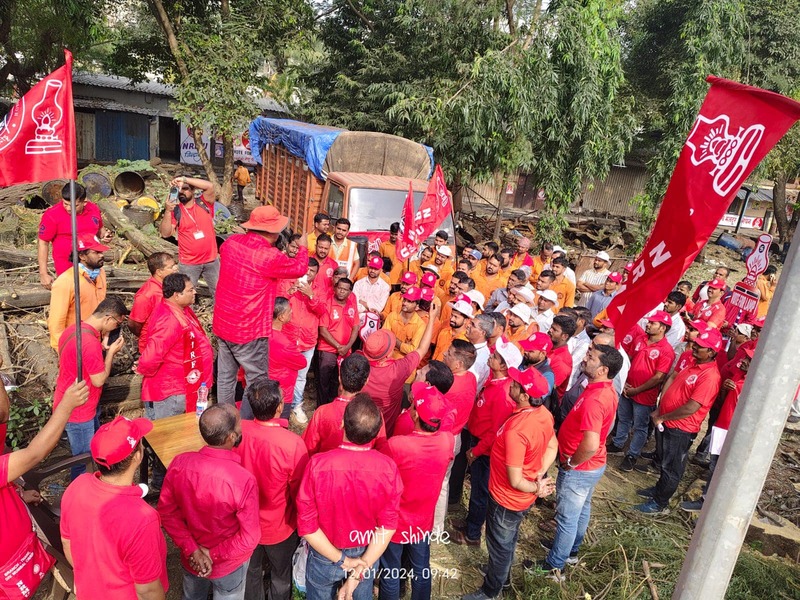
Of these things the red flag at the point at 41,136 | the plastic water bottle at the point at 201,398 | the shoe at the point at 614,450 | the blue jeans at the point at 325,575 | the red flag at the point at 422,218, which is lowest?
the shoe at the point at 614,450

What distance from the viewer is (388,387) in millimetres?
4176

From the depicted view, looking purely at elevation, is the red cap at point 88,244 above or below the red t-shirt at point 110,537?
above

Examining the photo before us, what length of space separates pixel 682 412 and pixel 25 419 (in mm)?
6178

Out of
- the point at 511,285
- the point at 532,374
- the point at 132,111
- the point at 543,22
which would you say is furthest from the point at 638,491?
the point at 132,111

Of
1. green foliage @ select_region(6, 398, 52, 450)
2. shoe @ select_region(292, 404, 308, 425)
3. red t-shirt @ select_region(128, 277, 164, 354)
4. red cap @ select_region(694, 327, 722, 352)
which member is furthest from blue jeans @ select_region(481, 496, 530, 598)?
green foliage @ select_region(6, 398, 52, 450)

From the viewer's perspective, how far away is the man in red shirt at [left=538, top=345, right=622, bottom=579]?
3.81 metres

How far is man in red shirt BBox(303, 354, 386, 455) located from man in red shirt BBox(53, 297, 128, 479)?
1.72 meters

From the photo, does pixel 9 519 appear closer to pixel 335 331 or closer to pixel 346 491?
pixel 346 491

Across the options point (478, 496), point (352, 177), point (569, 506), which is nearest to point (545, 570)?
point (569, 506)

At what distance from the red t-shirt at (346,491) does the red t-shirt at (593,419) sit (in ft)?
5.37

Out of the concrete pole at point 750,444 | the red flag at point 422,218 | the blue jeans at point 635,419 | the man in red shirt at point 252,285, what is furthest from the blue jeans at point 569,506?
the red flag at point 422,218

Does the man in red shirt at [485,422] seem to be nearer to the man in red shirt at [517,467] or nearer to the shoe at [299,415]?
the man in red shirt at [517,467]

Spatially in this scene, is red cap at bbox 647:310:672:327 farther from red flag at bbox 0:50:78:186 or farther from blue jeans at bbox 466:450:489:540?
red flag at bbox 0:50:78:186

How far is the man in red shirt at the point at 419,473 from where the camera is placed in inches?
126
